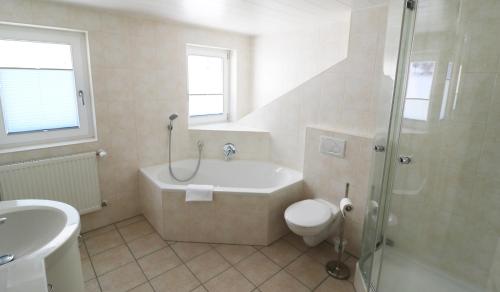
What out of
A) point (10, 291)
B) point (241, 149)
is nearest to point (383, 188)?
point (241, 149)

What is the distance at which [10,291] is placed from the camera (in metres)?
0.89

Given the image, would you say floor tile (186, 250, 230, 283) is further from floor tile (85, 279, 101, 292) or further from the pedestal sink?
the pedestal sink

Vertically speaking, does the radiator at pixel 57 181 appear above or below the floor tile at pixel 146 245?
above

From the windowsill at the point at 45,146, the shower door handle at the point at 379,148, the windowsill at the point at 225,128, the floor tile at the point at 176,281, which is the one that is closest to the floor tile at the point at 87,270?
the floor tile at the point at 176,281

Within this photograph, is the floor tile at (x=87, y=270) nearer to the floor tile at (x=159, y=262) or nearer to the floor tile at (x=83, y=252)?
the floor tile at (x=83, y=252)

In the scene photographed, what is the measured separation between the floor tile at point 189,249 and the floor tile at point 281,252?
1.76ft

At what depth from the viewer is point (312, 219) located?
214cm

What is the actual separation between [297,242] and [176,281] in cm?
113

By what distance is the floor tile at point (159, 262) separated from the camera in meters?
2.12

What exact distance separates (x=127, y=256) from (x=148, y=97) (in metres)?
1.52

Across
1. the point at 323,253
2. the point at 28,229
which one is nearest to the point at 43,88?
the point at 28,229

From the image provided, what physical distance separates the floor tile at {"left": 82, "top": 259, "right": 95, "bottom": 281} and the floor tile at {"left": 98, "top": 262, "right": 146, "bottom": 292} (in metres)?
0.09

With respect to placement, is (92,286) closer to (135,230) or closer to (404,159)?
(135,230)

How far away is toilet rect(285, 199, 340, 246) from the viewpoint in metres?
2.11
